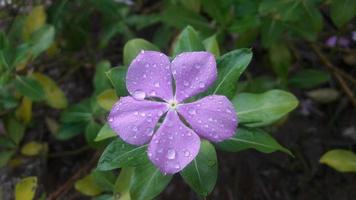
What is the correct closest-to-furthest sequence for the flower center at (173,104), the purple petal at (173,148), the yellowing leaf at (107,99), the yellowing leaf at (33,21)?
the purple petal at (173,148) < the flower center at (173,104) < the yellowing leaf at (107,99) < the yellowing leaf at (33,21)

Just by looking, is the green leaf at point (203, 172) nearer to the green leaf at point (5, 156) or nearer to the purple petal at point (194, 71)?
the purple petal at point (194, 71)

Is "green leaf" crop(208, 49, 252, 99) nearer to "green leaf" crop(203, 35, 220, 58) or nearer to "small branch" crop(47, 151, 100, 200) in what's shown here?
"green leaf" crop(203, 35, 220, 58)

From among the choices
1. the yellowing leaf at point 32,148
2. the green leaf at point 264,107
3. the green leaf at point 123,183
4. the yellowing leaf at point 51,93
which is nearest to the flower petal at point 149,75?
the green leaf at point 264,107

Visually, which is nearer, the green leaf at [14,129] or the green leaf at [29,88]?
the green leaf at [29,88]

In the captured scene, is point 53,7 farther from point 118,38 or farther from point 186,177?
point 186,177

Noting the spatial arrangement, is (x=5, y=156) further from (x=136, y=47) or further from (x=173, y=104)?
(x=173, y=104)

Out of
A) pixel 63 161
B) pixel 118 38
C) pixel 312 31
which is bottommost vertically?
pixel 63 161

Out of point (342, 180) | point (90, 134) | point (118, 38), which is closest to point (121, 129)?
point (90, 134)
